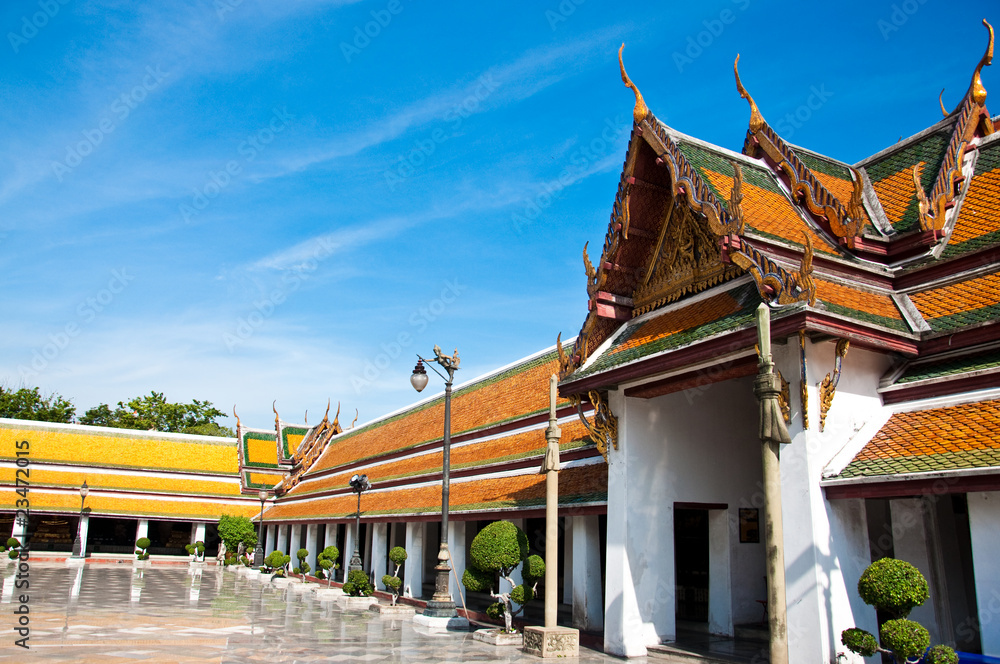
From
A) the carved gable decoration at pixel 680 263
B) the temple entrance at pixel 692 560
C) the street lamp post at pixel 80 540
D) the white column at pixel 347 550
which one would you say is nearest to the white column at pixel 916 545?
the carved gable decoration at pixel 680 263

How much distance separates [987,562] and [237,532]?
35588 millimetres

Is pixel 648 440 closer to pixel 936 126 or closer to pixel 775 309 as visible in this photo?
pixel 775 309

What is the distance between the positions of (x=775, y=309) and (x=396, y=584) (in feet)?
42.2

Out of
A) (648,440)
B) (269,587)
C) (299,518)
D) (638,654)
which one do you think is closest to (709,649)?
(638,654)

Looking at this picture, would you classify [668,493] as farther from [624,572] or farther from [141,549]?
[141,549]

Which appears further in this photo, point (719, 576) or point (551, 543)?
A: point (719, 576)

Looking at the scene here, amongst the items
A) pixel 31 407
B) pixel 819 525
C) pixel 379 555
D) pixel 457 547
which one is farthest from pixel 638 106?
pixel 31 407

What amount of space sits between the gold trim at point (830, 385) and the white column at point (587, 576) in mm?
5956

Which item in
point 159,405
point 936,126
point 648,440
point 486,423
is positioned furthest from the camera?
point 159,405

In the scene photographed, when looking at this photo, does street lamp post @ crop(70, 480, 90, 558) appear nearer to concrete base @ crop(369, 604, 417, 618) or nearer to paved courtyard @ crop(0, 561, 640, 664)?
paved courtyard @ crop(0, 561, 640, 664)

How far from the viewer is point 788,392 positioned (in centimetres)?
869

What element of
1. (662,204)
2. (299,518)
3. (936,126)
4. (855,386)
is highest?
(936,126)

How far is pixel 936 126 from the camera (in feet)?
42.1

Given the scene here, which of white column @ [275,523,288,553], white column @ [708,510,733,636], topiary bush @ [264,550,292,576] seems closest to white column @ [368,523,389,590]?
topiary bush @ [264,550,292,576]
